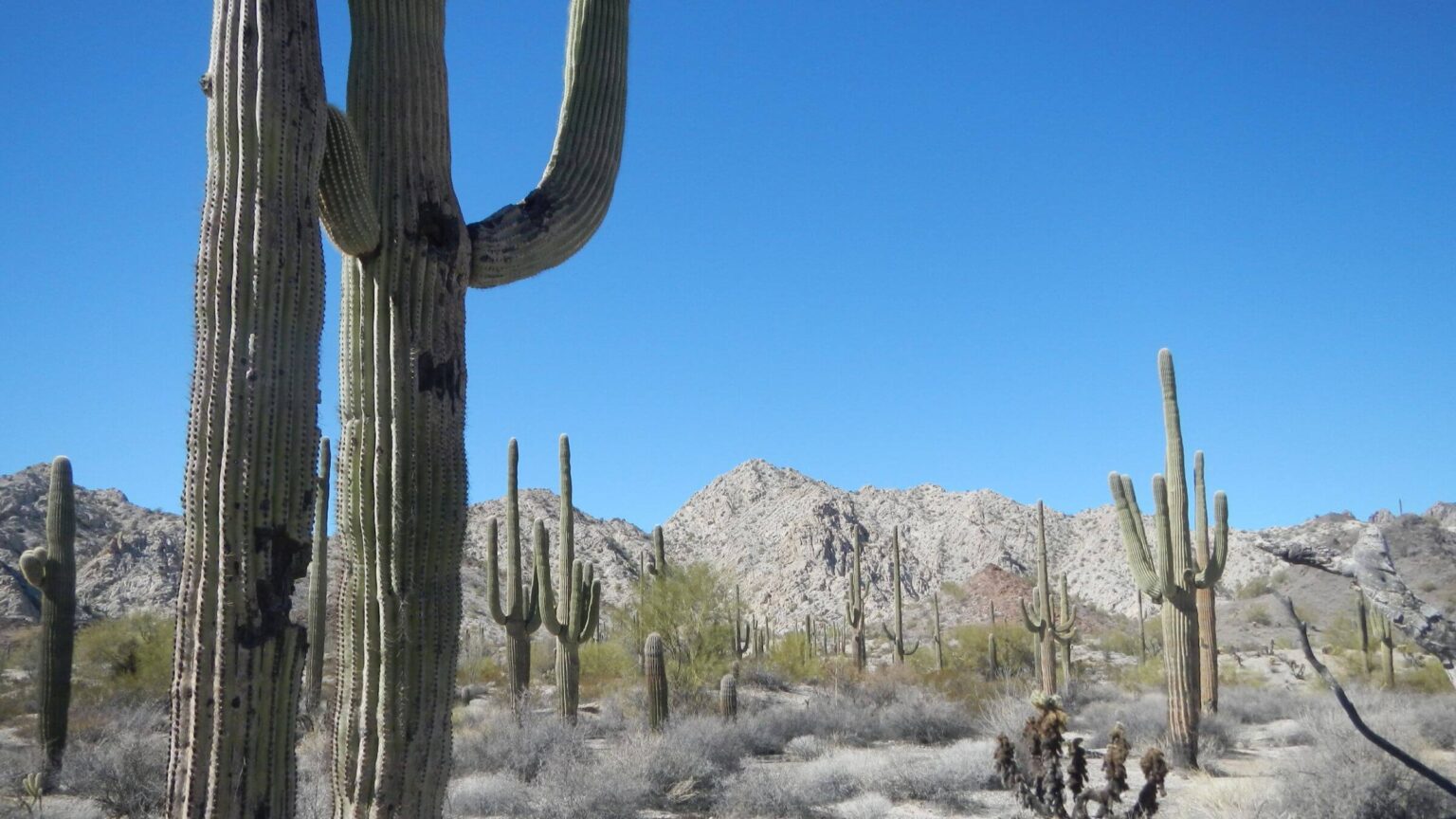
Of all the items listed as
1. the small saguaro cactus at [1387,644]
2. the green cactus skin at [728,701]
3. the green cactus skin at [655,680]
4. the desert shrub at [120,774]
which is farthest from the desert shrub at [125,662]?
the small saguaro cactus at [1387,644]

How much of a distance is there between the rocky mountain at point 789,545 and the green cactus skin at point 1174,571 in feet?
77.5

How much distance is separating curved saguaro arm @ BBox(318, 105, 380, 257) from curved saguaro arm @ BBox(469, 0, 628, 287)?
70cm

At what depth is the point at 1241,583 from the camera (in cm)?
5350

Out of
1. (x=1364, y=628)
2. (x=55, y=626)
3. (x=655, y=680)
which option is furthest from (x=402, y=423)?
(x=1364, y=628)

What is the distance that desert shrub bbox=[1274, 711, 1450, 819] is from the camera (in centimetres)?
855

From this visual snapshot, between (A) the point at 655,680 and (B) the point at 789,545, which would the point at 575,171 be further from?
(B) the point at 789,545

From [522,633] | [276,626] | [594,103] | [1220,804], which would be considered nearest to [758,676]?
[522,633]

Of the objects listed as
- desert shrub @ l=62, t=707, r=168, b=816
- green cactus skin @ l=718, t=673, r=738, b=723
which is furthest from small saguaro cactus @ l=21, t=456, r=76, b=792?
green cactus skin @ l=718, t=673, r=738, b=723

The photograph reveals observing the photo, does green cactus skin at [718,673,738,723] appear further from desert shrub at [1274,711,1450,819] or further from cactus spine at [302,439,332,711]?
desert shrub at [1274,711,1450,819]

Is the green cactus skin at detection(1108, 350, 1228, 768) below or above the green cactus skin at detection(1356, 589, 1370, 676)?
above

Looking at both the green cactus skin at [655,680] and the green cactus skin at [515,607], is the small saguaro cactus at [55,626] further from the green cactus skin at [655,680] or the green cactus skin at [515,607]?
the green cactus skin at [655,680]

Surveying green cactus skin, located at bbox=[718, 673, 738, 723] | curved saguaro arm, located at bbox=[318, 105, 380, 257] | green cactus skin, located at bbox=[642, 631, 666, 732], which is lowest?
green cactus skin, located at bbox=[718, 673, 738, 723]

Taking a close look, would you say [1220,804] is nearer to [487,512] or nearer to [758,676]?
[758,676]

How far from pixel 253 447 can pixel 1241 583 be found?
189ft
